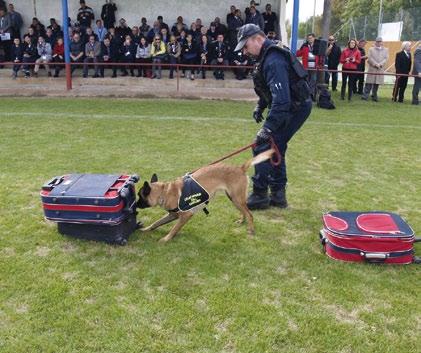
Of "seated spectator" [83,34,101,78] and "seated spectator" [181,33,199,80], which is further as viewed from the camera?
"seated spectator" [181,33,199,80]

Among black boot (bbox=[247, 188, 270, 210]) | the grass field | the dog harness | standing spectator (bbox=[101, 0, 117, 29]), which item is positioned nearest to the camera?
the grass field

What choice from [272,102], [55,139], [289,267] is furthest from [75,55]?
[289,267]

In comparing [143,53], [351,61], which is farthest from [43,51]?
[351,61]

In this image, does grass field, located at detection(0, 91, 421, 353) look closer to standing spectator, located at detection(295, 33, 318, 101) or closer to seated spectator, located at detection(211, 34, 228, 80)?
standing spectator, located at detection(295, 33, 318, 101)

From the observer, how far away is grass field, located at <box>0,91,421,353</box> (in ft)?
10.2

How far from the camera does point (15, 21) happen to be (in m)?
16.9

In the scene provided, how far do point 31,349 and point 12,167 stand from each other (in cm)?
432

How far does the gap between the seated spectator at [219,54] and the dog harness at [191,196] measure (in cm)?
1181

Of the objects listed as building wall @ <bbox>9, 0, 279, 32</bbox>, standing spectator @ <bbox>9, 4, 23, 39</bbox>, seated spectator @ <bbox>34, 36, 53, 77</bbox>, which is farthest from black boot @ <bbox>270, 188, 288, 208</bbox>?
standing spectator @ <bbox>9, 4, 23, 39</bbox>

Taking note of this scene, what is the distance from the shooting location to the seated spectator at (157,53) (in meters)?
15.3

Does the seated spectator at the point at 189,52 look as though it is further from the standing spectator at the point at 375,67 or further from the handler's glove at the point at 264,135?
the handler's glove at the point at 264,135

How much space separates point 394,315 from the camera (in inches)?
133

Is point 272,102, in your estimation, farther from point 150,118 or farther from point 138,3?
point 138,3

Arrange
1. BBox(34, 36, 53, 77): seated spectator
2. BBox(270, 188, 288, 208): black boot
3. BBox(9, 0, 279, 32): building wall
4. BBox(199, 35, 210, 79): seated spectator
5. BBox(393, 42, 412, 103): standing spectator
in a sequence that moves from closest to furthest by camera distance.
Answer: BBox(270, 188, 288, 208): black boot
BBox(393, 42, 412, 103): standing spectator
BBox(199, 35, 210, 79): seated spectator
BBox(34, 36, 53, 77): seated spectator
BBox(9, 0, 279, 32): building wall
